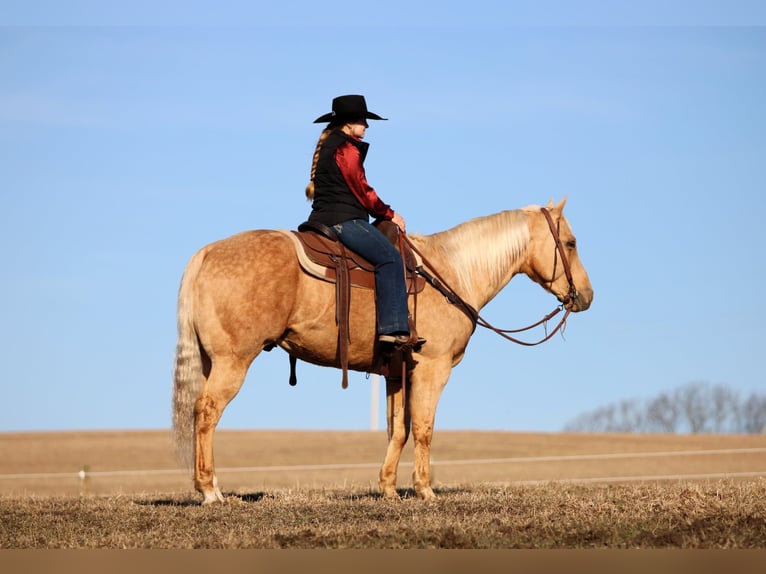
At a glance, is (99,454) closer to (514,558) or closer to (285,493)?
(285,493)

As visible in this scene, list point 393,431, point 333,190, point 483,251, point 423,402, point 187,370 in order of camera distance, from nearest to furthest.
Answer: point 187,370 → point 333,190 → point 423,402 → point 393,431 → point 483,251

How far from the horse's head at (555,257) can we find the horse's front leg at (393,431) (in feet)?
6.88

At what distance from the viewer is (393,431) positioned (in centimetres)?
1120

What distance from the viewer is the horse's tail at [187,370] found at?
402 inches

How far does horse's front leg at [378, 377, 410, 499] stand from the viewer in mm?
10898

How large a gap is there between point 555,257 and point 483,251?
2.86 feet

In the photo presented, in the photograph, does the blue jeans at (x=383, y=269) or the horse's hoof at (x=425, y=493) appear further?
the horse's hoof at (x=425, y=493)

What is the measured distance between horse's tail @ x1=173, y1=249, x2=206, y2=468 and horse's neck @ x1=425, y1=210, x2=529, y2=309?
2.73 meters

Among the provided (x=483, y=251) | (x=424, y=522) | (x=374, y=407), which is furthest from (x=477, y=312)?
(x=374, y=407)

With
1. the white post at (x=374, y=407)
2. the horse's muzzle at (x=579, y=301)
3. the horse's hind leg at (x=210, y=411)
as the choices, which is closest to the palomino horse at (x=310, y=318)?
the horse's hind leg at (x=210, y=411)

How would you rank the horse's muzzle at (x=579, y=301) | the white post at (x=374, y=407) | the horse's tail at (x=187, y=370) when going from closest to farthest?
the horse's tail at (x=187, y=370) < the horse's muzzle at (x=579, y=301) < the white post at (x=374, y=407)

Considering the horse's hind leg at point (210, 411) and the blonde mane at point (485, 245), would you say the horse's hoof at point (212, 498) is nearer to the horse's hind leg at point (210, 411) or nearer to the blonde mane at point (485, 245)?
the horse's hind leg at point (210, 411)

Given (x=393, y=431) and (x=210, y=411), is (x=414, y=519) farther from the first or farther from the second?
(x=393, y=431)

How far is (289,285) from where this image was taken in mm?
10180
